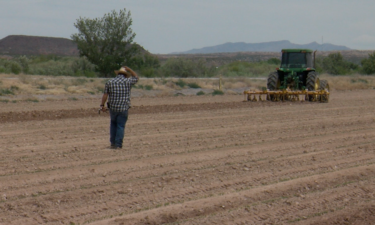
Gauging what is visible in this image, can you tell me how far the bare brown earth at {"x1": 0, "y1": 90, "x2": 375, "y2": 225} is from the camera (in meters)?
7.13

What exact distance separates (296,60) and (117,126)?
16628 mm

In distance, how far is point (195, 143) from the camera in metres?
12.5

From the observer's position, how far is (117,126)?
11234 mm

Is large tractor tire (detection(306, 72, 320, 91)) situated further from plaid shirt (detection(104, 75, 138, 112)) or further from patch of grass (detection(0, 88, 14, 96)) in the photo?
plaid shirt (detection(104, 75, 138, 112))

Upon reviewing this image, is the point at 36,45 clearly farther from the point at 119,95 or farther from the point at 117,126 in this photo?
the point at 119,95

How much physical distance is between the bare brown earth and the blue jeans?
10.3 inches

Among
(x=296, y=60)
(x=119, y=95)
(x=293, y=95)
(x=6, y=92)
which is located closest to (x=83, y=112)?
(x=119, y=95)

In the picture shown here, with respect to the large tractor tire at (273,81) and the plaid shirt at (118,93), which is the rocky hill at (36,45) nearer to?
the large tractor tire at (273,81)

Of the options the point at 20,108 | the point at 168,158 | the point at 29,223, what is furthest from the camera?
the point at 20,108

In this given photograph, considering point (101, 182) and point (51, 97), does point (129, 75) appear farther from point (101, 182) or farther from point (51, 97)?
point (51, 97)

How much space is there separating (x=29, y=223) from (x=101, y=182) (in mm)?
2063

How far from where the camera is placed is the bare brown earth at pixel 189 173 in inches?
281

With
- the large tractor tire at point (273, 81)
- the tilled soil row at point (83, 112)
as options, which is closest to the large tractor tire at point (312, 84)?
the large tractor tire at point (273, 81)

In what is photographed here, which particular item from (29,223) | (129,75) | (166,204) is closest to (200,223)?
(166,204)
